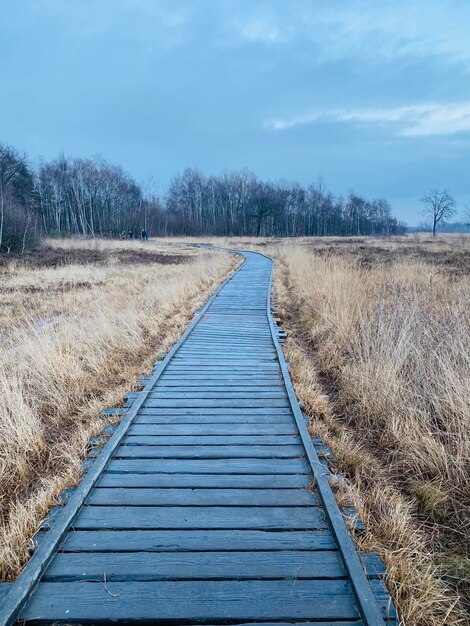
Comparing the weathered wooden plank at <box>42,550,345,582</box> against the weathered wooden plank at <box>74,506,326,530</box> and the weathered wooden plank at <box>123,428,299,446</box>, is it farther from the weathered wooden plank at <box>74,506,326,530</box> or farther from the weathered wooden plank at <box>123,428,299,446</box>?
the weathered wooden plank at <box>123,428,299,446</box>

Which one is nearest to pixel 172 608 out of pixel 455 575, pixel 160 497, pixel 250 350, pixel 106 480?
pixel 160 497

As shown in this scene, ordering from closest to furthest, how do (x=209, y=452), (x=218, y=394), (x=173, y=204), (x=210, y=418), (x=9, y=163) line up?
1. (x=209, y=452)
2. (x=210, y=418)
3. (x=218, y=394)
4. (x=9, y=163)
5. (x=173, y=204)

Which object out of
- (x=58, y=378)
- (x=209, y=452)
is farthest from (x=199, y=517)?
(x=58, y=378)

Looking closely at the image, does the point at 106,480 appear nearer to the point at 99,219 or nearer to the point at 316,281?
the point at 316,281

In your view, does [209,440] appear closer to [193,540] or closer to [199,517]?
[199,517]

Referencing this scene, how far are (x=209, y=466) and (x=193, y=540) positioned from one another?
0.83 metres

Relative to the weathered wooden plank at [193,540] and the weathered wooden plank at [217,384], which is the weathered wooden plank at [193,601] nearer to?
the weathered wooden plank at [193,540]

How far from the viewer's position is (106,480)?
3.04 m

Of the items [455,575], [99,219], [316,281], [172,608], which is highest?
[99,219]

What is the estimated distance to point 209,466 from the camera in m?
3.24

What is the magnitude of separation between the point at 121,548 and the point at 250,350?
4.54 m

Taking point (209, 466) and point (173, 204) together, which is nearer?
point (209, 466)

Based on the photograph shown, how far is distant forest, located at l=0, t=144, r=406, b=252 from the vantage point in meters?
62.1

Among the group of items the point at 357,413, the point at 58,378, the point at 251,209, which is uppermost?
the point at 251,209
